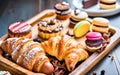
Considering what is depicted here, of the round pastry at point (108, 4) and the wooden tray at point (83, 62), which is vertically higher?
the round pastry at point (108, 4)

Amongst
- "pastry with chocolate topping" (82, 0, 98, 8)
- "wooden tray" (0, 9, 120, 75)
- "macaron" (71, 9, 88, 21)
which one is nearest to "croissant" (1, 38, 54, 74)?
"wooden tray" (0, 9, 120, 75)

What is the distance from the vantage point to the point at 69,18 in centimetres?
136

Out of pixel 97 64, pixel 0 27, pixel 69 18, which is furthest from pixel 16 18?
pixel 97 64

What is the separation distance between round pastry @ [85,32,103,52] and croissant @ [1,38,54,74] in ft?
0.57

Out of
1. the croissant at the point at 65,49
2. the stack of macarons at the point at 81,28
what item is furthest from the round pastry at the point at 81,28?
the croissant at the point at 65,49

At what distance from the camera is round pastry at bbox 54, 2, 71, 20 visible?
1.37 meters

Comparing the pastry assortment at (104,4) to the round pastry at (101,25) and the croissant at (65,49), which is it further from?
the croissant at (65,49)

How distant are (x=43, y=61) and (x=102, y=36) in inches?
12.3

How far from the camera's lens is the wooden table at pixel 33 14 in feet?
3.66

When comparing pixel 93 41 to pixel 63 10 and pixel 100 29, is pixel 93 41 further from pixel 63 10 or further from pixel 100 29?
pixel 63 10

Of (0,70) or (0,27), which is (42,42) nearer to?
(0,70)

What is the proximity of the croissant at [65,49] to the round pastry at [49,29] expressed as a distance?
72 millimetres

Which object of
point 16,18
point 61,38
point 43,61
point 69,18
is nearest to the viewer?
point 43,61

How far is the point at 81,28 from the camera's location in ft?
4.12
